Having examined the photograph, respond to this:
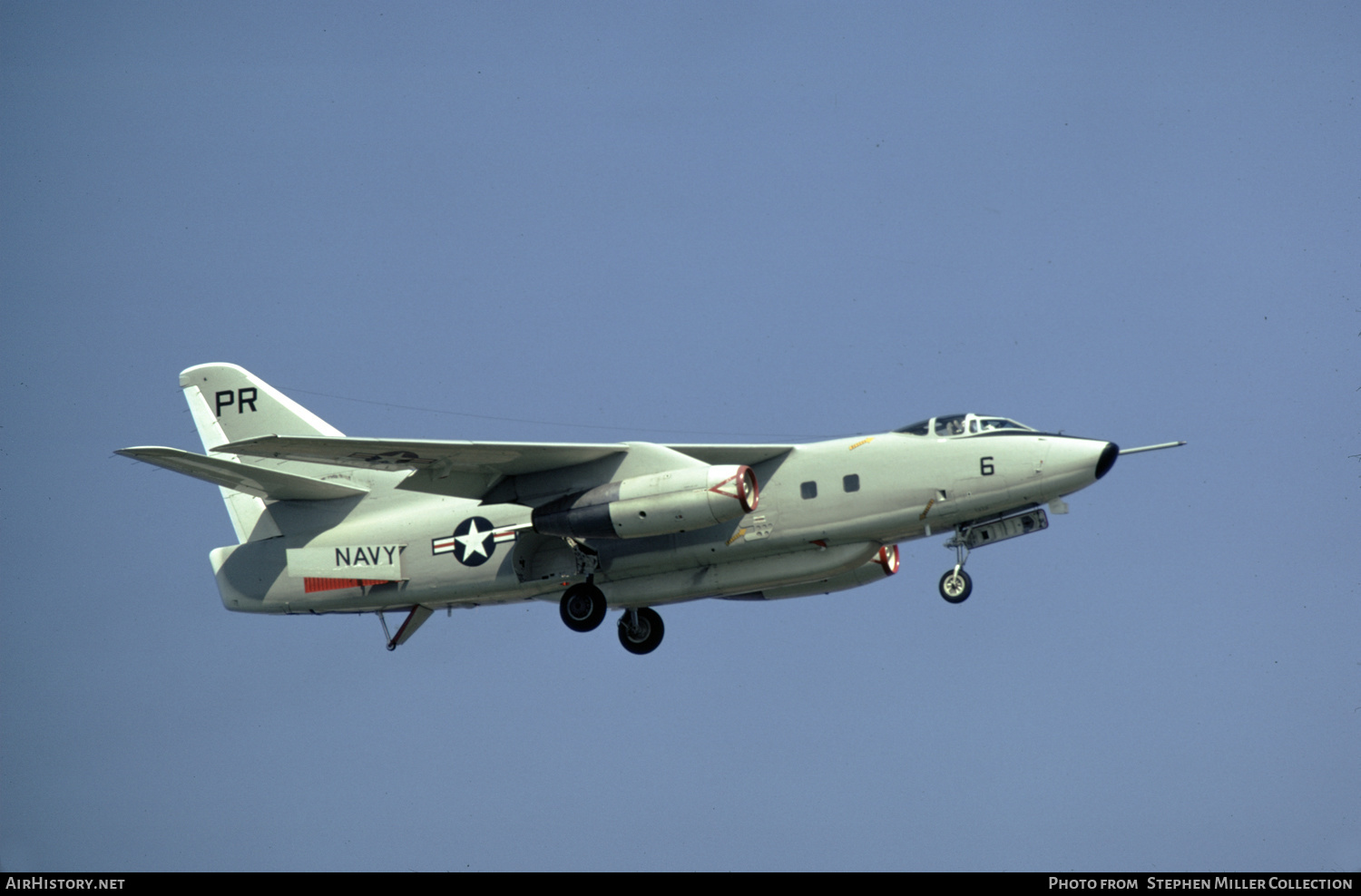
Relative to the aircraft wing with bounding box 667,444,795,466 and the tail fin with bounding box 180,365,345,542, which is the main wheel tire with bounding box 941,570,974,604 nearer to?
the aircraft wing with bounding box 667,444,795,466

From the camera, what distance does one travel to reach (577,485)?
26.8m

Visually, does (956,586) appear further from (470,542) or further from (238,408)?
(238,408)

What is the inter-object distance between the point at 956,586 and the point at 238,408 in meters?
15.6

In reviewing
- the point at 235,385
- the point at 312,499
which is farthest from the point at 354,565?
the point at 235,385

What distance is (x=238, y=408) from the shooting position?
3266 cm

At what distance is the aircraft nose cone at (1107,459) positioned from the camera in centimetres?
2528

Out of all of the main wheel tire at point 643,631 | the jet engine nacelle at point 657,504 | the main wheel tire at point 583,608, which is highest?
the jet engine nacelle at point 657,504

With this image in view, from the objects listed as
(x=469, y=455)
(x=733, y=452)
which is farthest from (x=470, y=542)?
(x=733, y=452)

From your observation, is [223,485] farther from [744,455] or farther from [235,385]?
[744,455]

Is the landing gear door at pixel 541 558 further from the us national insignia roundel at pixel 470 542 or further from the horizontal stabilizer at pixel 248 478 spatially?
the horizontal stabilizer at pixel 248 478

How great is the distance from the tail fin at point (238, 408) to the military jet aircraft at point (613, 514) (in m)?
2.18

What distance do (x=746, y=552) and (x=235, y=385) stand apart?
12.4m

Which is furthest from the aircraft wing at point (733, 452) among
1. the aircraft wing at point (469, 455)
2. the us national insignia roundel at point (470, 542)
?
the us national insignia roundel at point (470, 542)

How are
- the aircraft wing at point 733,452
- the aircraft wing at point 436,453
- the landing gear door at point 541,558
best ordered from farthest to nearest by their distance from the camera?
the landing gear door at point 541,558 → the aircraft wing at point 733,452 → the aircraft wing at point 436,453
